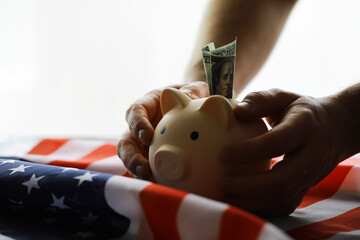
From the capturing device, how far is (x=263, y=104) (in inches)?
26.3

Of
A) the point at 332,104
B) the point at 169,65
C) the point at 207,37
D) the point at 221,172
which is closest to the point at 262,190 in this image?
the point at 221,172

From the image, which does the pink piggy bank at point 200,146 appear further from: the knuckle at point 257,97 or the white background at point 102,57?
the white background at point 102,57

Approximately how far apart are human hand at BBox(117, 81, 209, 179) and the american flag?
0.10 meters

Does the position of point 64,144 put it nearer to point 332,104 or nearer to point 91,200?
point 91,200

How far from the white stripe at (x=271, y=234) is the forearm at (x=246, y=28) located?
0.92 meters

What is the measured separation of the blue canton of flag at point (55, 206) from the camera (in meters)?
0.58

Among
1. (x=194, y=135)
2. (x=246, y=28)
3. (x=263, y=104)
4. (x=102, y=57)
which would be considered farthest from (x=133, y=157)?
(x=102, y=57)

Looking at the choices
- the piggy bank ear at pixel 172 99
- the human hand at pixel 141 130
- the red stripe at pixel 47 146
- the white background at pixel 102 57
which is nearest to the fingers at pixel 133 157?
the human hand at pixel 141 130

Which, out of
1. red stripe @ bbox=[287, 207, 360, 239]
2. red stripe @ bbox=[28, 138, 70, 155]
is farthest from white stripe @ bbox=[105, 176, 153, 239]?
red stripe @ bbox=[28, 138, 70, 155]

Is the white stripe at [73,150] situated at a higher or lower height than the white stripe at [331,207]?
lower

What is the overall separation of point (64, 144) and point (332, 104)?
86 centimetres

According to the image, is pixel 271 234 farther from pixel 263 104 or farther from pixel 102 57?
pixel 102 57

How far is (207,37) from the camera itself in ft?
4.40

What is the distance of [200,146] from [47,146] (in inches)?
31.3
